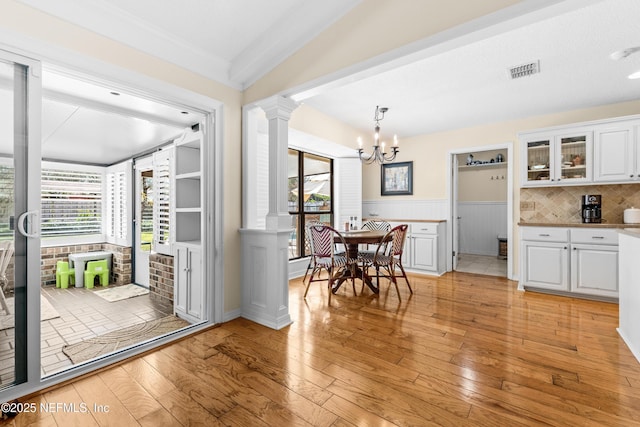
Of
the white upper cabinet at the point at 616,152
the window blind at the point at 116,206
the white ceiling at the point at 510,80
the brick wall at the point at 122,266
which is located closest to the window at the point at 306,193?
the white ceiling at the point at 510,80

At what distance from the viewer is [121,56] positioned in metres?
2.12

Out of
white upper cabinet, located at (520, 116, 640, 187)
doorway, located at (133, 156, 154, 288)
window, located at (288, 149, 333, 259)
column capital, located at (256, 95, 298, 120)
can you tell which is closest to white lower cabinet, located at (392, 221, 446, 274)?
white upper cabinet, located at (520, 116, 640, 187)

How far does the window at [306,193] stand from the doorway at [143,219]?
2177mm

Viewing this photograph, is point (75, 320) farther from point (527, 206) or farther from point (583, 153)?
point (583, 153)

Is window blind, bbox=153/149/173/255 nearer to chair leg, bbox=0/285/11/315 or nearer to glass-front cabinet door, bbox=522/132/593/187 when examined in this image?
chair leg, bbox=0/285/11/315

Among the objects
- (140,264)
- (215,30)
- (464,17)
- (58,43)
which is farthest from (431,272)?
(58,43)

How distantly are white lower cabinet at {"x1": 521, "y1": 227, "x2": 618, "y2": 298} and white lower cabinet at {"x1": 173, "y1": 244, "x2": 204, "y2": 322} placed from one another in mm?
4008

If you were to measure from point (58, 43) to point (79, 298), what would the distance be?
3.56 m

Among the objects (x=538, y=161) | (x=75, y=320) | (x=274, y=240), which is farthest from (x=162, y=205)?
(x=538, y=161)

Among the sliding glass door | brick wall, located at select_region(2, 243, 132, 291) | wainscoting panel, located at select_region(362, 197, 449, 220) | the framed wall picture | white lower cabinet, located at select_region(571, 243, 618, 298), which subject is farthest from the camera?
the framed wall picture

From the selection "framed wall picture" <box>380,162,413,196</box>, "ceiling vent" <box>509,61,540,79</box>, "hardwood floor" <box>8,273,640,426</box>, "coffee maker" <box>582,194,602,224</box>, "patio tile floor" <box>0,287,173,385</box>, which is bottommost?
"patio tile floor" <box>0,287,173,385</box>

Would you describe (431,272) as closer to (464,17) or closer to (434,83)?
(434,83)

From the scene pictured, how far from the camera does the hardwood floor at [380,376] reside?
5.16ft

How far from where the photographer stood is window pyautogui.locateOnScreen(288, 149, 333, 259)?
16.6 ft
